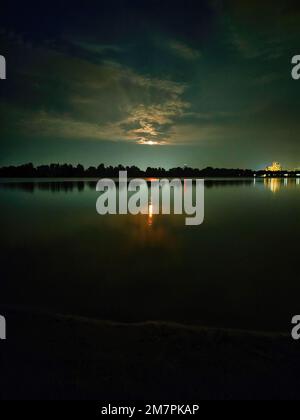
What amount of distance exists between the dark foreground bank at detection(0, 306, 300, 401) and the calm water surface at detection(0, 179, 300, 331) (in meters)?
1.33

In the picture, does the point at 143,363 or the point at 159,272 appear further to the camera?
the point at 159,272

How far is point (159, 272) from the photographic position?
10812 mm

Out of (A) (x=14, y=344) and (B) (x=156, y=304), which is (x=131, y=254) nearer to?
(B) (x=156, y=304)

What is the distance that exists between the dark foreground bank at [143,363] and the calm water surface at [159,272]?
4.37 ft

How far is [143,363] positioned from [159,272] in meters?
6.04

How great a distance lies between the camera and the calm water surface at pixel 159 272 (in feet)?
25.0

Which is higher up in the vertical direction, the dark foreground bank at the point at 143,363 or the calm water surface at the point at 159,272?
the calm water surface at the point at 159,272

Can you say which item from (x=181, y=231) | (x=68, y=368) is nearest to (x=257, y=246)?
(x=181, y=231)

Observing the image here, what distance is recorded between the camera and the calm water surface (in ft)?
25.0

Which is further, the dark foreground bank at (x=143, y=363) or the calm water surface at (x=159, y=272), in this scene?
the calm water surface at (x=159, y=272)

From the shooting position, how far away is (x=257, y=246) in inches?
580

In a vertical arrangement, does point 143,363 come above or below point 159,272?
below
